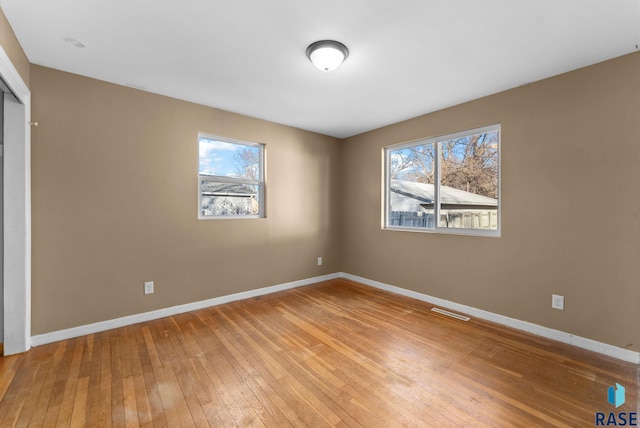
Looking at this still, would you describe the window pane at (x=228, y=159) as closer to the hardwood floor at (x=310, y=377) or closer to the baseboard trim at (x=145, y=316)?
the baseboard trim at (x=145, y=316)

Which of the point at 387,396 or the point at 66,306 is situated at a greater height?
the point at 66,306

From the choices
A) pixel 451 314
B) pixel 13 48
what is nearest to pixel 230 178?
pixel 13 48

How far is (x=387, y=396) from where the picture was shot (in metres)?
1.82

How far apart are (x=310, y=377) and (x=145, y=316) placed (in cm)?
206

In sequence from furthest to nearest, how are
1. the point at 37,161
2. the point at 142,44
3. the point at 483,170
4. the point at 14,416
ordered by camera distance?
the point at 483,170, the point at 37,161, the point at 142,44, the point at 14,416

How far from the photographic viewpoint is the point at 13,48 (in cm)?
204

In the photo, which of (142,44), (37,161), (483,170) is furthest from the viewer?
(483,170)

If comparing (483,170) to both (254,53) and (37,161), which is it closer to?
(254,53)

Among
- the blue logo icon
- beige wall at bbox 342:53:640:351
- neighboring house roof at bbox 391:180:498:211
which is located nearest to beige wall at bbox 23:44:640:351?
beige wall at bbox 342:53:640:351

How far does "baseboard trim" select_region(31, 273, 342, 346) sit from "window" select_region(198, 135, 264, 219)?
1.06 m

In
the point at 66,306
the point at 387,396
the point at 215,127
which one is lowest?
the point at 387,396

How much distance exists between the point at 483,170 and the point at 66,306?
4516 millimetres

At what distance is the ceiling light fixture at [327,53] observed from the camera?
211cm

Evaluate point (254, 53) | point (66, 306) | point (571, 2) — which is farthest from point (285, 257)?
point (571, 2)
